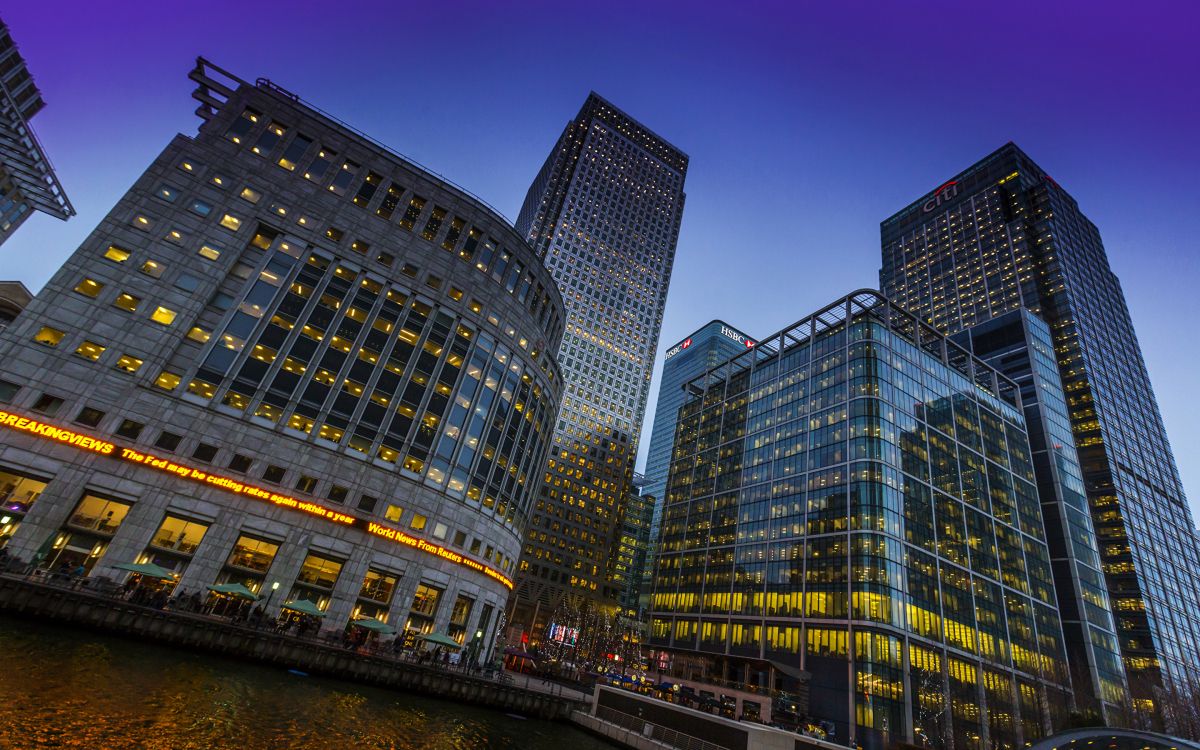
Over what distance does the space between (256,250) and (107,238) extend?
41.7ft

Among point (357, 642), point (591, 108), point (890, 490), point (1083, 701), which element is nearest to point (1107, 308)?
point (1083, 701)

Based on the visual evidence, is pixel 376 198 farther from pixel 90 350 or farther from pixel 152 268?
pixel 90 350

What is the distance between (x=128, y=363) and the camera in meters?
52.3

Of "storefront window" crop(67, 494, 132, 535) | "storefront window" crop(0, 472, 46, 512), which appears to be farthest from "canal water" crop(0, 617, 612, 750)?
"storefront window" crop(0, 472, 46, 512)

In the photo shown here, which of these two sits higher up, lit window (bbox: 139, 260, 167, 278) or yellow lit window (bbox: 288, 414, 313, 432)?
lit window (bbox: 139, 260, 167, 278)

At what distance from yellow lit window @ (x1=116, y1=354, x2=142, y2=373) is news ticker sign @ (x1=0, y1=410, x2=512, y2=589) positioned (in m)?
6.92

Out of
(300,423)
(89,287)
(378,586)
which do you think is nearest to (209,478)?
(300,423)

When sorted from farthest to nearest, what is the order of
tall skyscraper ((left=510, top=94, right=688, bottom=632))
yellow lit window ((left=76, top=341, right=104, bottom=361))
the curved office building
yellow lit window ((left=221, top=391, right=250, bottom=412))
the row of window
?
tall skyscraper ((left=510, top=94, right=688, bottom=632)) < the row of window < yellow lit window ((left=221, top=391, right=250, bottom=412)) < yellow lit window ((left=76, top=341, right=104, bottom=361)) < the curved office building

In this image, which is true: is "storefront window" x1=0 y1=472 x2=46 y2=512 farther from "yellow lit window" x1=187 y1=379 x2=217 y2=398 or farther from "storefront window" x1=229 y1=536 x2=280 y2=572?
"storefront window" x1=229 y1=536 x2=280 y2=572

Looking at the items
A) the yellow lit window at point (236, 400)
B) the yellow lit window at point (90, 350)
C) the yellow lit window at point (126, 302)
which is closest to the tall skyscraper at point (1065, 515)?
the yellow lit window at point (236, 400)

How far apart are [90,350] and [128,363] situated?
126 inches

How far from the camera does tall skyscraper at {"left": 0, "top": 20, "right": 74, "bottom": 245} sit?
87.6m

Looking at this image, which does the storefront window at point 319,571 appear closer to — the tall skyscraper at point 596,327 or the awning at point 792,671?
the awning at point 792,671

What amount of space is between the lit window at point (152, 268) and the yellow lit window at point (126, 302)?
113 inches
